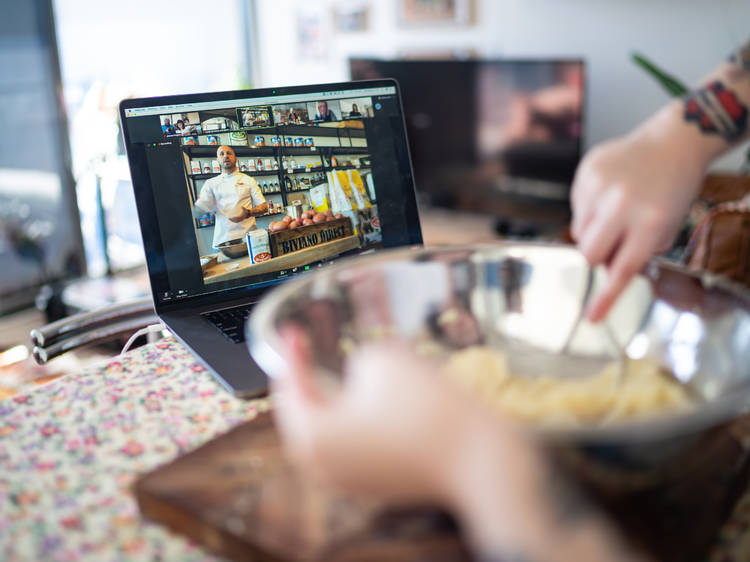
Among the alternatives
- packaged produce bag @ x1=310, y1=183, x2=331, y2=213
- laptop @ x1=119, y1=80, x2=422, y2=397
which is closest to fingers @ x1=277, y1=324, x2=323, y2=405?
laptop @ x1=119, y1=80, x2=422, y2=397

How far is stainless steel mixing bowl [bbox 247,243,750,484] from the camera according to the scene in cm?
48

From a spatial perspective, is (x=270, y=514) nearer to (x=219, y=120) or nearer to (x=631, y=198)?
(x=631, y=198)

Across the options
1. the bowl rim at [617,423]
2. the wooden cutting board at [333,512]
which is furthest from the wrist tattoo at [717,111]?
the wooden cutting board at [333,512]

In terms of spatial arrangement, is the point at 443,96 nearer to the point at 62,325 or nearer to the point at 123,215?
the point at 123,215

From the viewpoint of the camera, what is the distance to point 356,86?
97cm

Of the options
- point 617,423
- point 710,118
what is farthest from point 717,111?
point 617,423

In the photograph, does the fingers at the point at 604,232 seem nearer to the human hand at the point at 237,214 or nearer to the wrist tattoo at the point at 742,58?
the wrist tattoo at the point at 742,58

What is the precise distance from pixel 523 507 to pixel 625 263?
244 mm

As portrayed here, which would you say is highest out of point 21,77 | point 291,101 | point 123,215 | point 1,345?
point 21,77

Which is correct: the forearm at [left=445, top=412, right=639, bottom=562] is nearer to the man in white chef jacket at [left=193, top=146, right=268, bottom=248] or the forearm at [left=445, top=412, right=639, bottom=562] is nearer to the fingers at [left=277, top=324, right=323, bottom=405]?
the fingers at [left=277, top=324, right=323, bottom=405]

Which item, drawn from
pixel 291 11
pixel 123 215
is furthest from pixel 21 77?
pixel 291 11

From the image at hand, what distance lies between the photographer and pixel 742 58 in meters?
0.57

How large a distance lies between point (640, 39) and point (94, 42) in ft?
9.01

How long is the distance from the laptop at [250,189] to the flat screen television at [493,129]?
2.12m
